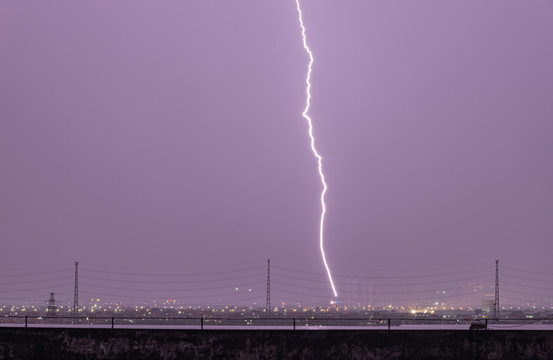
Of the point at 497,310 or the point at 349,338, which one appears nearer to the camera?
the point at 349,338

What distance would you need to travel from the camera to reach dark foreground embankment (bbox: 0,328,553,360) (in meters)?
20.4

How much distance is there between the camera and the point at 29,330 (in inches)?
Result: 805

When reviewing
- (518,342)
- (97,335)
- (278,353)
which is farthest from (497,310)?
(97,335)

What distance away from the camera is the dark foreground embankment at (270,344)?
802 inches

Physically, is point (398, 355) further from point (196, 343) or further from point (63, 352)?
point (63, 352)

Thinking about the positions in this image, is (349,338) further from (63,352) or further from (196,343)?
(63,352)

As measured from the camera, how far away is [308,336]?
67.8 feet

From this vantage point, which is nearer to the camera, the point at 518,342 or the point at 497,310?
the point at 518,342

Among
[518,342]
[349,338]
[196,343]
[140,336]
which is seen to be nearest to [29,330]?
[140,336]

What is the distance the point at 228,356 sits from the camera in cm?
2058

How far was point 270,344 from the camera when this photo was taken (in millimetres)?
20578

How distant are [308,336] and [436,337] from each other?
3.72m

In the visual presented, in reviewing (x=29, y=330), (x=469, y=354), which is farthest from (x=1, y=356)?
(x=469, y=354)

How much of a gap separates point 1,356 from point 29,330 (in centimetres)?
100
